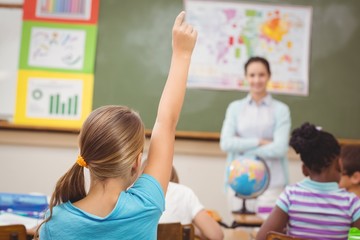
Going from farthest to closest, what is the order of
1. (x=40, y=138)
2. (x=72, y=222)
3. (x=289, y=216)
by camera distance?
(x=40, y=138) → (x=289, y=216) → (x=72, y=222)

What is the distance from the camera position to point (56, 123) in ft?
17.2

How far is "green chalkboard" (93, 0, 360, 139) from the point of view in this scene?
524cm

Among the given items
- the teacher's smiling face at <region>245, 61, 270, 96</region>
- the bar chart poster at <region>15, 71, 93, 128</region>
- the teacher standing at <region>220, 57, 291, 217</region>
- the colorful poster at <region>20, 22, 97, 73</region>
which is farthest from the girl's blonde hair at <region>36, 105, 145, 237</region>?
the colorful poster at <region>20, 22, 97, 73</region>

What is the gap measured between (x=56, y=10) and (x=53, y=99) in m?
0.83

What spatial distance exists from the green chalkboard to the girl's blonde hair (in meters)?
3.78

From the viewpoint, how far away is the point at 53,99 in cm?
527

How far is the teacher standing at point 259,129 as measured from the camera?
4062mm

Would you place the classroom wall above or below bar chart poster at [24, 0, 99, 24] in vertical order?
below

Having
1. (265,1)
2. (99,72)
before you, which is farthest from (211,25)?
(99,72)

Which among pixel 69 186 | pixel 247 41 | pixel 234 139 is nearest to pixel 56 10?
pixel 247 41

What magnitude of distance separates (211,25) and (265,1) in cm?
55

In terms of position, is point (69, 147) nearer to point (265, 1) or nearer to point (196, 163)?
point (196, 163)

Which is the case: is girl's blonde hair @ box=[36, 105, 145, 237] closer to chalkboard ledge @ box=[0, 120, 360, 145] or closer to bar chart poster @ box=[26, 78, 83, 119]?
chalkboard ledge @ box=[0, 120, 360, 145]

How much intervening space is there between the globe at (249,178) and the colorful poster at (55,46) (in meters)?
2.38
